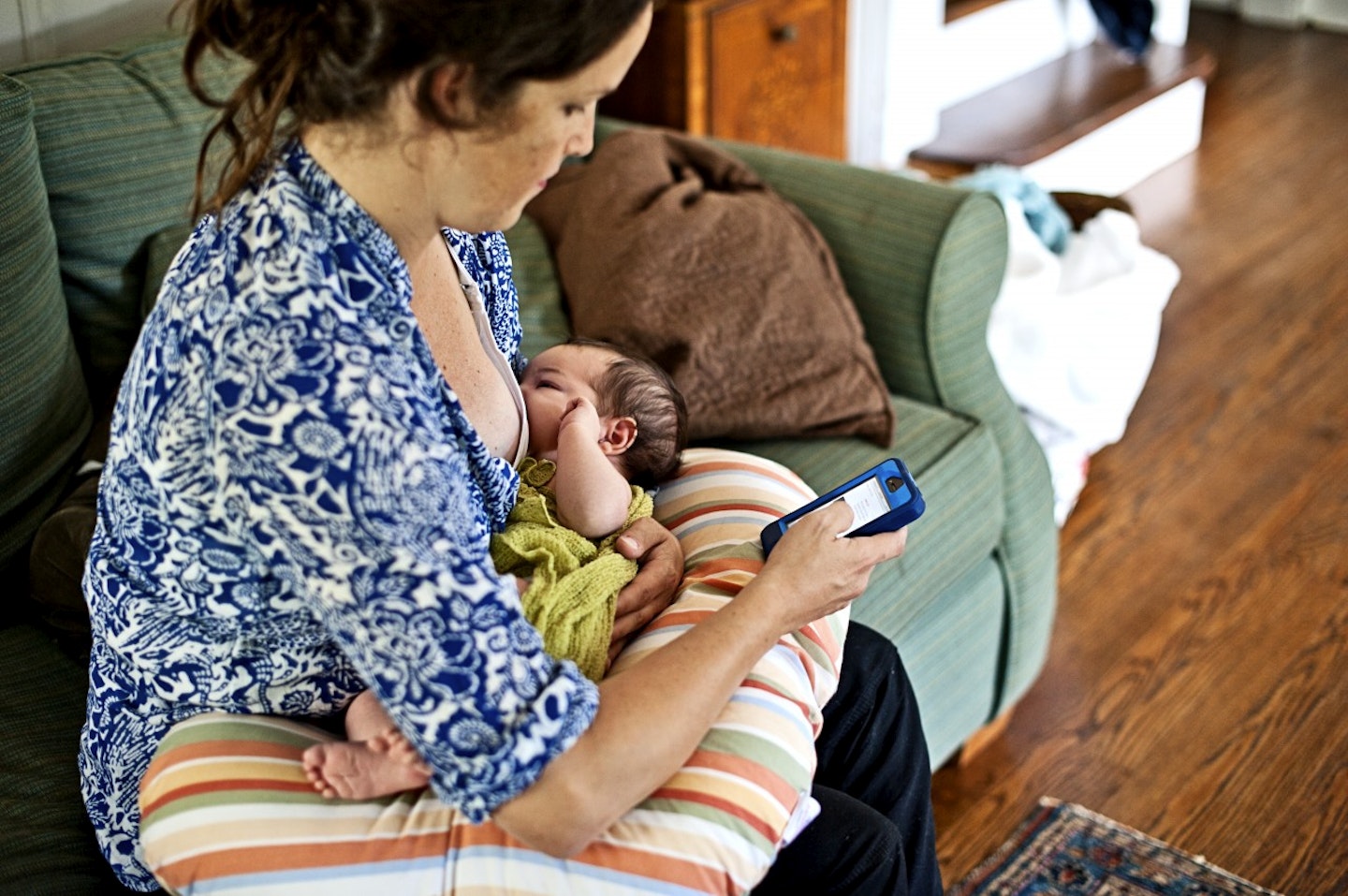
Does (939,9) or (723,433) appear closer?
A: (723,433)

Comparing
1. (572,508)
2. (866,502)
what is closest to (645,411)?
(572,508)

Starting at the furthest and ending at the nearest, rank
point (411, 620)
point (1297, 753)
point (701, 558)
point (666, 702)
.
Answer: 1. point (1297, 753)
2. point (701, 558)
3. point (666, 702)
4. point (411, 620)

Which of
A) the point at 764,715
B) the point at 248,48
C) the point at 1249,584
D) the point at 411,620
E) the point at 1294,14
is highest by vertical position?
the point at 248,48

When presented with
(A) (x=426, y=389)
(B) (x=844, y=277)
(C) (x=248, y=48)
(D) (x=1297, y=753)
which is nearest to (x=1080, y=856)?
(D) (x=1297, y=753)

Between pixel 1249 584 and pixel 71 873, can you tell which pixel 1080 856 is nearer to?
pixel 1249 584

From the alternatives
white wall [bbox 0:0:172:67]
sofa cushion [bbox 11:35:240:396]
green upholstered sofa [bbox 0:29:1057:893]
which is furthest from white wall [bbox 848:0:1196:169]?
sofa cushion [bbox 11:35:240:396]

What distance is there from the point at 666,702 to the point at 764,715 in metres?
0.12

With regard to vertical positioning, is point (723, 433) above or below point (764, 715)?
below

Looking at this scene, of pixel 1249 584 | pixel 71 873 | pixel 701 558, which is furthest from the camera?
pixel 1249 584

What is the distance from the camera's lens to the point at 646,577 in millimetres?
1228

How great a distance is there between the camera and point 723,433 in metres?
1.71

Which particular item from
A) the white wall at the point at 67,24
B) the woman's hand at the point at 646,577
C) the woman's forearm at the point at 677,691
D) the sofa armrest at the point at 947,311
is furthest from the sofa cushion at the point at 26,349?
the sofa armrest at the point at 947,311

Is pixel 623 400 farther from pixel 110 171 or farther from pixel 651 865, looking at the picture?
pixel 110 171

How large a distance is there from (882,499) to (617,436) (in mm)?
292
